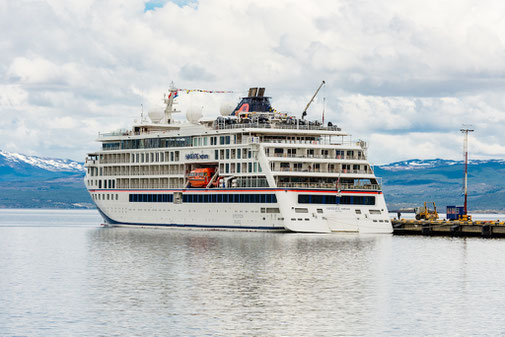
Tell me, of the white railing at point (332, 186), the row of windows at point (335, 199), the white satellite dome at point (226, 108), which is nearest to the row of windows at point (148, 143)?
the white satellite dome at point (226, 108)

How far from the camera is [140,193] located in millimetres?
119375

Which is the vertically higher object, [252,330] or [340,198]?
[340,198]

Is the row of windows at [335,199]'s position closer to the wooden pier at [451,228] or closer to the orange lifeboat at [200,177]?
the wooden pier at [451,228]

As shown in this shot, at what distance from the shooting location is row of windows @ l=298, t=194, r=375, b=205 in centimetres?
9919

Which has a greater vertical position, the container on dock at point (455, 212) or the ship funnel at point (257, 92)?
the ship funnel at point (257, 92)

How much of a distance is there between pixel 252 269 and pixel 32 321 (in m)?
25.0

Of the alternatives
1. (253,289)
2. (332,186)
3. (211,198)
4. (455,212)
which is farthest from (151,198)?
(253,289)

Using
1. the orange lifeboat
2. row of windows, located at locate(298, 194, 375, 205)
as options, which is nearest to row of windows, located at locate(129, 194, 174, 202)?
the orange lifeboat

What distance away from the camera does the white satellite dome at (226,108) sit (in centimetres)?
12431

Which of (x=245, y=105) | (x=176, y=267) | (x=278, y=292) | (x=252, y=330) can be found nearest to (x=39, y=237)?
(x=245, y=105)

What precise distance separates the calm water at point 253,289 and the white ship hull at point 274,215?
673 centimetres

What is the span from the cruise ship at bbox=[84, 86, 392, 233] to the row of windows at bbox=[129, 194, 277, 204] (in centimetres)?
12

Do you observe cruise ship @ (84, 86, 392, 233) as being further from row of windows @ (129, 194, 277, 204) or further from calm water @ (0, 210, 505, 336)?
calm water @ (0, 210, 505, 336)

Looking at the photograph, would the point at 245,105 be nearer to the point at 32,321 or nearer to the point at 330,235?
the point at 330,235
